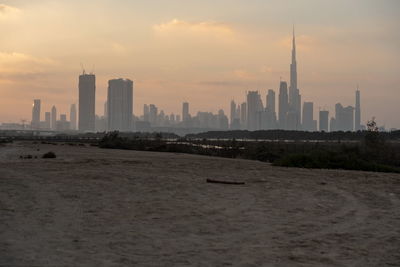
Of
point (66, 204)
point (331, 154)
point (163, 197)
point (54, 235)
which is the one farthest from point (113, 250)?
point (331, 154)

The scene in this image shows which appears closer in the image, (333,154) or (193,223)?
(193,223)

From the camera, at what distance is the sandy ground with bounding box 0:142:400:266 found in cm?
717

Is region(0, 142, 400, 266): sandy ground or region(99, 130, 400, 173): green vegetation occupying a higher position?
region(99, 130, 400, 173): green vegetation

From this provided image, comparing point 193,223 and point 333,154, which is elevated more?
point 333,154

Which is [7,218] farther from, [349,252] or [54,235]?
[349,252]

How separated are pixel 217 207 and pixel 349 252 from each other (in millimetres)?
4449

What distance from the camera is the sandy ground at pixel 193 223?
717cm

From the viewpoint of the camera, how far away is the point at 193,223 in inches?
382

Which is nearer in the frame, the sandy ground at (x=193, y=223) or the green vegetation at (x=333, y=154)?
the sandy ground at (x=193, y=223)

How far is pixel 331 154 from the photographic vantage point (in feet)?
87.1

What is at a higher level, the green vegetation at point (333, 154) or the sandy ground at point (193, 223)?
the green vegetation at point (333, 154)

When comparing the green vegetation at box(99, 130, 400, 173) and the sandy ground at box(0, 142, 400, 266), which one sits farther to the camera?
the green vegetation at box(99, 130, 400, 173)

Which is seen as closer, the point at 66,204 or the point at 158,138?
the point at 66,204

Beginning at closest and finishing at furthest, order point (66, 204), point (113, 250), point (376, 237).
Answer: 1. point (113, 250)
2. point (376, 237)
3. point (66, 204)
